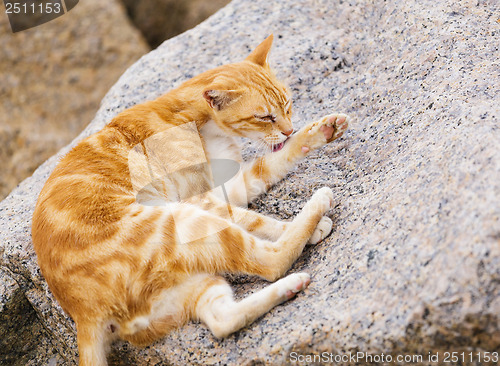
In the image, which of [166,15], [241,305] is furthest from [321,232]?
[166,15]

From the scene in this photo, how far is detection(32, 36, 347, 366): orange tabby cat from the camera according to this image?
5.91 ft

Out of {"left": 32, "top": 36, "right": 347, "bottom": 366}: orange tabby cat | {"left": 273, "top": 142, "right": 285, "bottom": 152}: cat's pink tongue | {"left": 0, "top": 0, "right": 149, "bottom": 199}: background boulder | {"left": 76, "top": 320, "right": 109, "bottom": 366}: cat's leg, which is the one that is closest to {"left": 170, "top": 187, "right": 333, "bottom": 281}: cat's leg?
{"left": 32, "top": 36, "right": 347, "bottom": 366}: orange tabby cat

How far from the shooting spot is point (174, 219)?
1.92 metres

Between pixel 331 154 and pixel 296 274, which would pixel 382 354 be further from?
pixel 331 154

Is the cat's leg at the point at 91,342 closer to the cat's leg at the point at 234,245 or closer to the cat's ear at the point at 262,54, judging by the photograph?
the cat's leg at the point at 234,245

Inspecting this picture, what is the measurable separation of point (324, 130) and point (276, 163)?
26cm

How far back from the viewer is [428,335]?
1.42m

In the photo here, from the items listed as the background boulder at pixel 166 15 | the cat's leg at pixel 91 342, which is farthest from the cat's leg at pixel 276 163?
the background boulder at pixel 166 15

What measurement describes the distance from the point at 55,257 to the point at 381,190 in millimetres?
1135

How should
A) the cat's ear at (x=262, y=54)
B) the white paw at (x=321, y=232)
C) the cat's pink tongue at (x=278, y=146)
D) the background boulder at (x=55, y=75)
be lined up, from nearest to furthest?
the white paw at (x=321, y=232) → the cat's pink tongue at (x=278, y=146) → the cat's ear at (x=262, y=54) → the background boulder at (x=55, y=75)

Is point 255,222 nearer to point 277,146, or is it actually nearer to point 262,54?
point 277,146

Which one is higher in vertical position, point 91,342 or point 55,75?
point 55,75

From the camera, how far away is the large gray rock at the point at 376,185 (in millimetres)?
1444

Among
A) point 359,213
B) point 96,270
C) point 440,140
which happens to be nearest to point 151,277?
point 96,270
